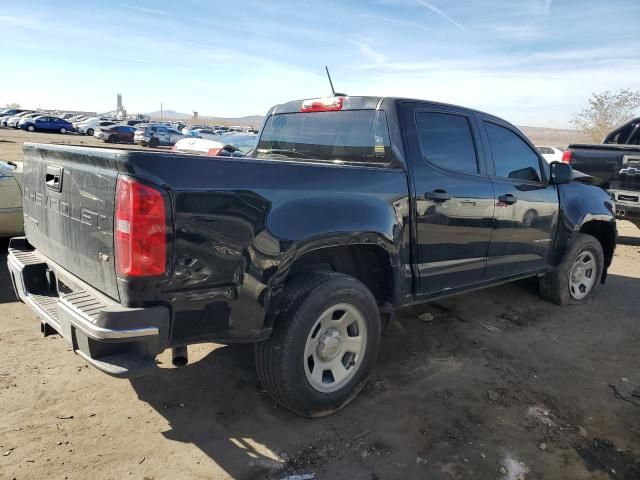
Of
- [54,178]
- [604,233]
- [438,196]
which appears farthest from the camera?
[604,233]

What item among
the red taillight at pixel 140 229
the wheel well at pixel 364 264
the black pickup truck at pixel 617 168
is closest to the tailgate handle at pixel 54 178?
the red taillight at pixel 140 229

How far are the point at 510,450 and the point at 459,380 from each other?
838 mm

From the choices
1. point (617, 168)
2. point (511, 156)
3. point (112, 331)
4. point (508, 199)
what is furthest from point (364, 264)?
point (617, 168)

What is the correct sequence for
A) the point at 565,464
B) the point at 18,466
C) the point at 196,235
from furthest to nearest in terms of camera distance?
1. the point at 565,464
2. the point at 18,466
3. the point at 196,235

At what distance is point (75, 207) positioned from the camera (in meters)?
2.70

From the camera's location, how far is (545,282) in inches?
216

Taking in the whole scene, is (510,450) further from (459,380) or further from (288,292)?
(288,292)

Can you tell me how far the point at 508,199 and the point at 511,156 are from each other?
48cm

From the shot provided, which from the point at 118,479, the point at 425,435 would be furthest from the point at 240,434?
the point at 425,435

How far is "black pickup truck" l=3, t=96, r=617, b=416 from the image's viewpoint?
2.33m

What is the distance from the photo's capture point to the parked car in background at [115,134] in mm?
36641

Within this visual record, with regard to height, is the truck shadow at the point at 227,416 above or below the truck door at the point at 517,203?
below

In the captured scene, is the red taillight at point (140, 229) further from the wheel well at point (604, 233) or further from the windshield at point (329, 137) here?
the wheel well at point (604, 233)

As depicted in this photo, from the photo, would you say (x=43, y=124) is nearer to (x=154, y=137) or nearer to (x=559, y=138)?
(x=154, y=137)
